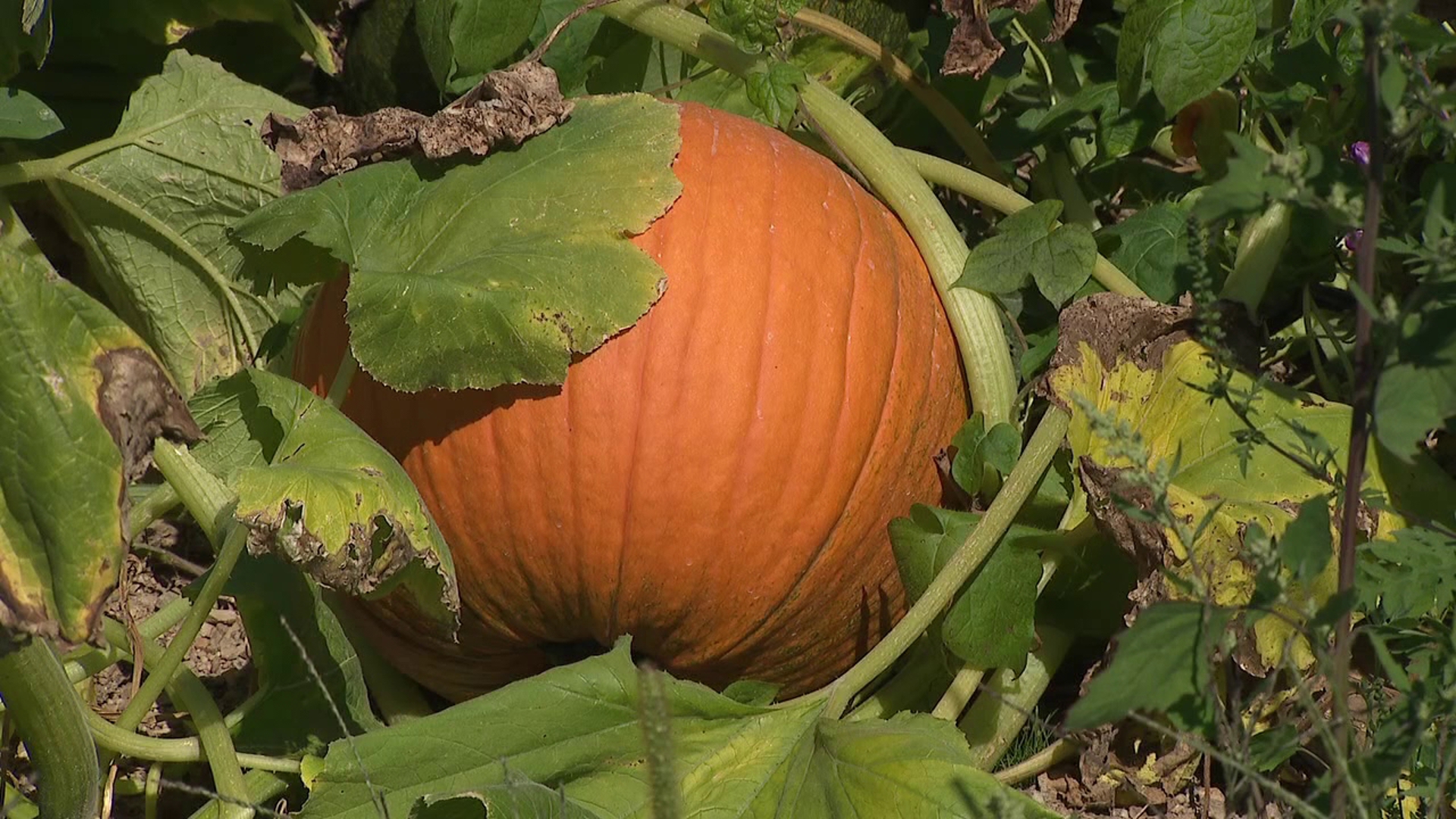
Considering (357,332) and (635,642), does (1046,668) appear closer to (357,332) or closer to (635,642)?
(635,642)

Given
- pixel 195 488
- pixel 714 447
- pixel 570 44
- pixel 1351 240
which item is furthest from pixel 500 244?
pixel 1351 240

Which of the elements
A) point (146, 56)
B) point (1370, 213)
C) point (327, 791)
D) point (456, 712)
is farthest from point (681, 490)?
point (146, 56)

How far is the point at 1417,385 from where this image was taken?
111 centimetres

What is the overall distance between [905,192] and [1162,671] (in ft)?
3.62

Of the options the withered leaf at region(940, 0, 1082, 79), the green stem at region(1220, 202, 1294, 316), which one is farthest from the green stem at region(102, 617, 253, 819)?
the green stem at region(1220, 202, 1294, 316)

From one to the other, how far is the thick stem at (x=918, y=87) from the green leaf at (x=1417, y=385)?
47.1 inches

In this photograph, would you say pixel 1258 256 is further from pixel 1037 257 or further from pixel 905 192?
pixel 905 192

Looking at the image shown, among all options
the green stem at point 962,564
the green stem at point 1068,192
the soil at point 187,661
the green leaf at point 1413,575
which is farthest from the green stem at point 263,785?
the green stem at point 1068,192

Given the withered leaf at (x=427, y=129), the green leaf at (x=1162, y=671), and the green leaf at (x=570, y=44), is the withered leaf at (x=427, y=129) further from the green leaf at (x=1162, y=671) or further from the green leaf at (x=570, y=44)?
the green leaf at (x=1162, y=671)

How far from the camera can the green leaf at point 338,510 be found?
153cm

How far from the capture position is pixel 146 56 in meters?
2.62

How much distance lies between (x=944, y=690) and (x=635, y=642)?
0.43 meters

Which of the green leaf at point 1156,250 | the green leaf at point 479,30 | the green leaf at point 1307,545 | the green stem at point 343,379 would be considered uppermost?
the green leaf at point 479,30

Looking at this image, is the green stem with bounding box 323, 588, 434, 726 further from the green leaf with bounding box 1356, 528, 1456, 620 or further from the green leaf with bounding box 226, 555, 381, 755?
the green leaf with bounding box 1356, 528, 1456, 620
